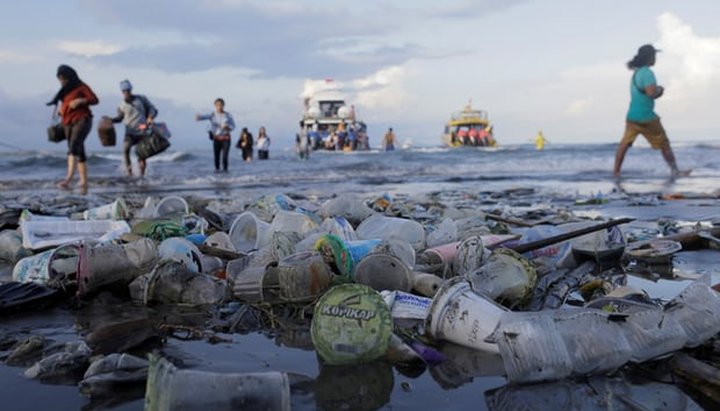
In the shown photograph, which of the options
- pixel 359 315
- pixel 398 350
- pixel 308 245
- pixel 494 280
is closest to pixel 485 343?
pixel 398 350

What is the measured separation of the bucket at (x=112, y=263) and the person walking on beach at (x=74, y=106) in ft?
19.9

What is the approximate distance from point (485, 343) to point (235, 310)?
3.25 ft

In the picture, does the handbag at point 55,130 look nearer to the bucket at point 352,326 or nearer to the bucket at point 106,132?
the bucket at point 106,132

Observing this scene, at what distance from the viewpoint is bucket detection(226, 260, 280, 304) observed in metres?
2.44

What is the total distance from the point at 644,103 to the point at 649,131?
16.6 inches

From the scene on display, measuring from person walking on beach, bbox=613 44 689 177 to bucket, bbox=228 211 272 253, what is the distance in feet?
21.9

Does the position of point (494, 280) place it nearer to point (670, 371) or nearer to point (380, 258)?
point (380, 258)

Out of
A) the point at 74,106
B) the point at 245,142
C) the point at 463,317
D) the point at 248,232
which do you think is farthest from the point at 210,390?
the point at 245,142

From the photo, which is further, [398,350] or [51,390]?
[398,350]

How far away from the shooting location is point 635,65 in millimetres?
8523

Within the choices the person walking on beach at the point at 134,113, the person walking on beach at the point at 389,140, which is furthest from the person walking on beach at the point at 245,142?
the person walking on beach at the point at 389,140

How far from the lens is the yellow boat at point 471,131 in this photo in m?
42.4

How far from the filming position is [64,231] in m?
3.54

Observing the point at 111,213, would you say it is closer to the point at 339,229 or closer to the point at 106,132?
the point at 339,229
